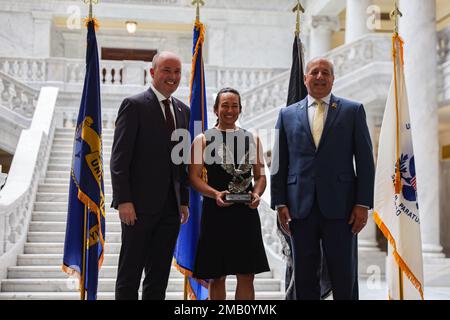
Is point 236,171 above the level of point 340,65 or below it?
below

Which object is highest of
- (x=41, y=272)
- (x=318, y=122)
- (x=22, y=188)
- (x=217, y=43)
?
(x=217, y=43)

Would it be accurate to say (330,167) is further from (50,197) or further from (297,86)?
(50,197)

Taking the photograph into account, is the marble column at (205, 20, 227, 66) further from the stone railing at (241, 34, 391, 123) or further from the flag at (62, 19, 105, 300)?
the flag at (62, 19, 105, 300)

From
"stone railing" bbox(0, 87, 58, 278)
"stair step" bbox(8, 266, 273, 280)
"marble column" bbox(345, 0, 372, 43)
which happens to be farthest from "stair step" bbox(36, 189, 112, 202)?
"marble column" bbox(345, 0, 372, 43)

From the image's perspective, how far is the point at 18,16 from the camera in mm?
17344

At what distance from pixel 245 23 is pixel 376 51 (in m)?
7.65

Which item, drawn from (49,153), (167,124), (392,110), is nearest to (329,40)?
(49,153)

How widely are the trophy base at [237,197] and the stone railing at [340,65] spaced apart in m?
8.10

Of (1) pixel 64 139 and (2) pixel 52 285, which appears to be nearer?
(2) pixel 52 285

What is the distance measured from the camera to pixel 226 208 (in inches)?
158

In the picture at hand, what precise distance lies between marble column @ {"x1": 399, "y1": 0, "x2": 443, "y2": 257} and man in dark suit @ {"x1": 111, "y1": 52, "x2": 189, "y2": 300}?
5981mm

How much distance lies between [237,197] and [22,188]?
5.11 metres

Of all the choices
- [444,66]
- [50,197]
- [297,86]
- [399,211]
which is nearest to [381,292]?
[444,66]

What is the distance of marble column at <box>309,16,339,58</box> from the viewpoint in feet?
53.6
